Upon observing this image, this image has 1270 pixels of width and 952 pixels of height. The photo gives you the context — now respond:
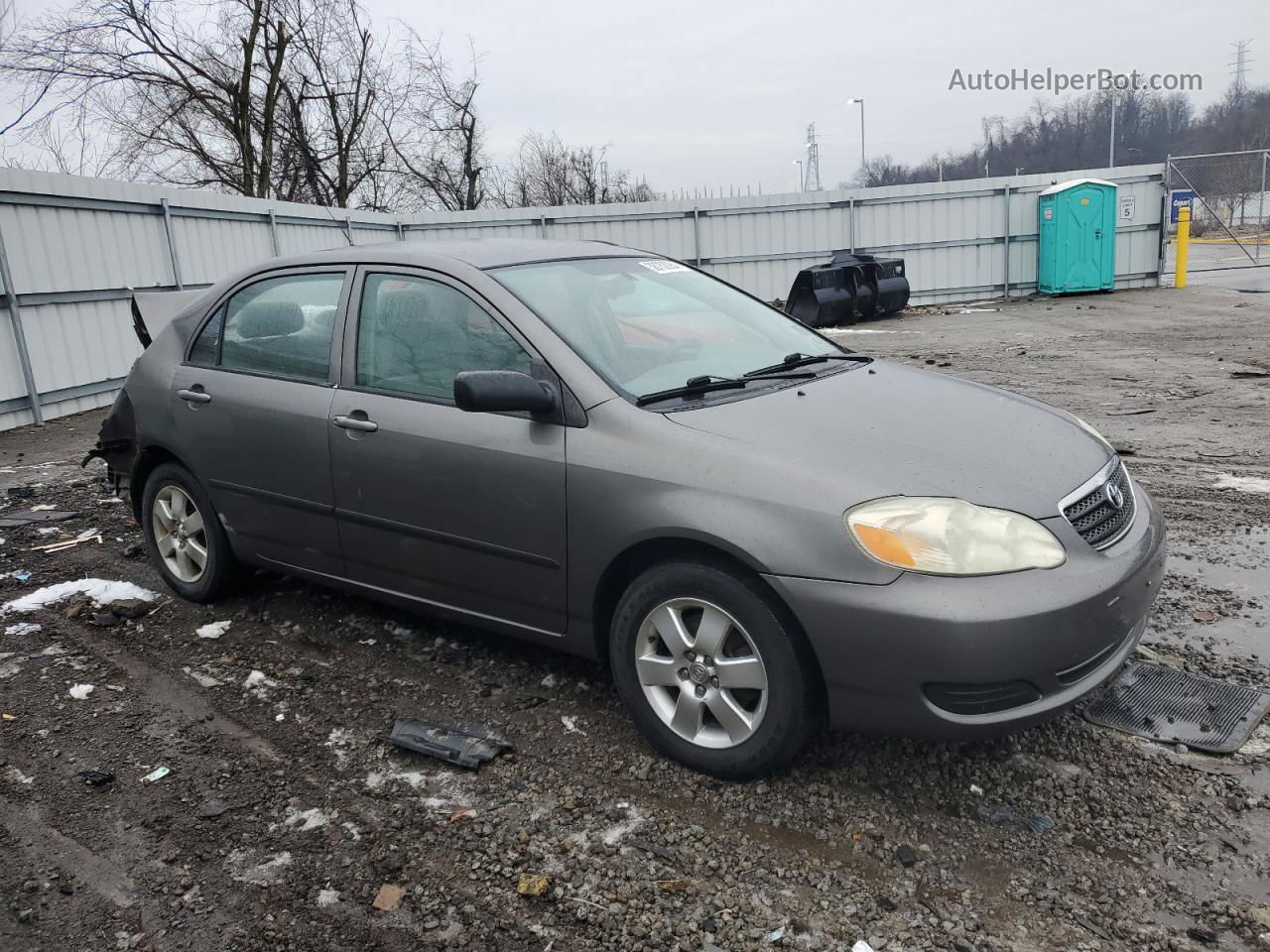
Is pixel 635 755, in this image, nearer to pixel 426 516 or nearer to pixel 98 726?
pixel 426 516

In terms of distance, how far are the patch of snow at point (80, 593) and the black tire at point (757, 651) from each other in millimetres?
3029

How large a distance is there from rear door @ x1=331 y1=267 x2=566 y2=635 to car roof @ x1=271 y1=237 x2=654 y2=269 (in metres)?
0.09

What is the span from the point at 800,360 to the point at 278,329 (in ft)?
7.40

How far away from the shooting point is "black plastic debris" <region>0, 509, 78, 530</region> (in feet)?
21.0

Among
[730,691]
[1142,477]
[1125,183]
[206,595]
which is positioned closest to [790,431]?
[730,691]

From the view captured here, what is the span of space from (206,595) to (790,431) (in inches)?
122

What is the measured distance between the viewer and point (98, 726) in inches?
145

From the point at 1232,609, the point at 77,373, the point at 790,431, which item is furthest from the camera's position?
the point at 77,373

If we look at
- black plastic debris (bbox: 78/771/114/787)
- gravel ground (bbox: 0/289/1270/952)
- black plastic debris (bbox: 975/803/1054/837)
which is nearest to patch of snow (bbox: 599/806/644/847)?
gravel ground (bbox: 0/289/1270/952)

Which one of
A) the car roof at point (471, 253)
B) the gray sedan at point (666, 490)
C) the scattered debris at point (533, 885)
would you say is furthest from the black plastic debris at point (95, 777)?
the car roof at point (471, 253)

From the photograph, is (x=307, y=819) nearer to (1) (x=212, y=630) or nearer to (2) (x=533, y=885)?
(2) (x=533, y=885)

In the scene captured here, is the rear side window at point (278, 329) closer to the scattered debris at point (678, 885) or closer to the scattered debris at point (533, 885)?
the scattered debris at point (533, 885)

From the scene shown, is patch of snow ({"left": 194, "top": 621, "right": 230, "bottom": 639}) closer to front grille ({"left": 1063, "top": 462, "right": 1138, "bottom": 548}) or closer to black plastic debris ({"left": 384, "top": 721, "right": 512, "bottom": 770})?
black plastic debris ({"left": 384, "top": 721, "right": 512, "bottom": 770})

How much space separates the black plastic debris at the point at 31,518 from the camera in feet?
21.0
